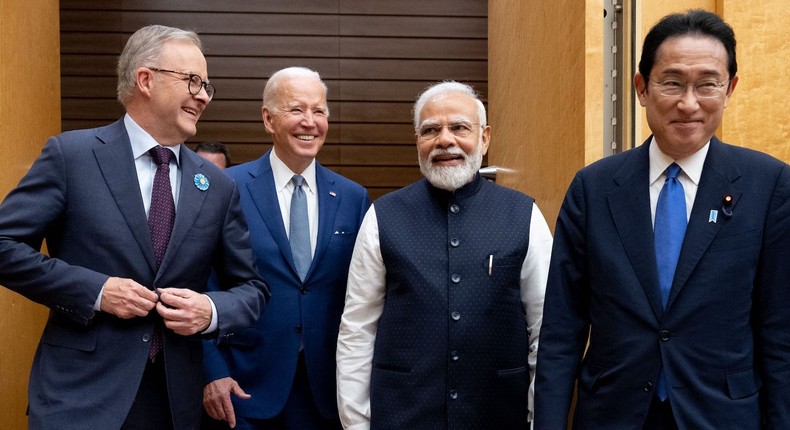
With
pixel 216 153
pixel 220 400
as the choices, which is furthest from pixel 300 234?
pixel 216 153

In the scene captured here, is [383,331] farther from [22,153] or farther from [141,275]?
Answer: [22,153]

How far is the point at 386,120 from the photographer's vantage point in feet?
22.9

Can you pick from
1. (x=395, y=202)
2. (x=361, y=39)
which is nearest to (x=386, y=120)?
(x=361, y=39)

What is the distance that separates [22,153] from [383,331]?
1860 millimetres

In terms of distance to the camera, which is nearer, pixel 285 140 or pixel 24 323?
pixel 285 140

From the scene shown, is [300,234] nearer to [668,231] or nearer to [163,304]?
[163,304]

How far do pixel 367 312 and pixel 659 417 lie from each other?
3.18 ft

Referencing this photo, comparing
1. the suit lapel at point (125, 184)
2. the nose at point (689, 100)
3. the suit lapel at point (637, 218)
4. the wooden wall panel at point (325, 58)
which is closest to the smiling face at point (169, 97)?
the suit lapel at point (125, 184)

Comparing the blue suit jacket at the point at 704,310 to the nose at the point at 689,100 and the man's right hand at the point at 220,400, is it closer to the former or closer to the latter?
the nose at the point at 689,100

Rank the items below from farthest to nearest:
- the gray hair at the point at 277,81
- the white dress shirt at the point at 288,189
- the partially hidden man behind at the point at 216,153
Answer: the partially hidden man behind at the point at 216,153 < the gray hair at the point at 277,81 < the white dress shirt at the point at 288,189

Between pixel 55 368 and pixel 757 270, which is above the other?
pixel 757 270

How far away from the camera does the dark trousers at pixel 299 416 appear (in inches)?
111

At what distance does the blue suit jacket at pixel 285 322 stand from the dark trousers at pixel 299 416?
34 mm

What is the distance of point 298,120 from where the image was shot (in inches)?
118
